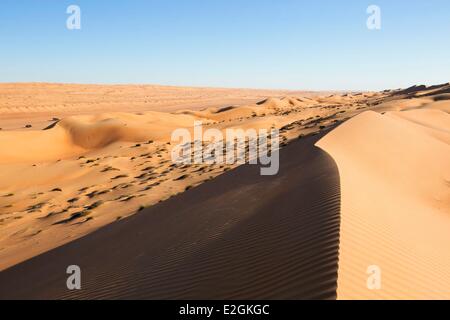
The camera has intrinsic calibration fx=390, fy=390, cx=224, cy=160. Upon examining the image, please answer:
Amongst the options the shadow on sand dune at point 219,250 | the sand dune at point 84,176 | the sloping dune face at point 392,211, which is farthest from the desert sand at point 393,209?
the sand dune at point 84,176

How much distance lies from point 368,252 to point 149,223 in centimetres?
565

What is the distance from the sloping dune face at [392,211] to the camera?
4227 millimetres

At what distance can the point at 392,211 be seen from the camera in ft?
22.6

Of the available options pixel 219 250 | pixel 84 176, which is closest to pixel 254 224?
pixel 219 250

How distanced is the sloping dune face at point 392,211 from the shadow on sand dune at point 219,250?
0.28 m

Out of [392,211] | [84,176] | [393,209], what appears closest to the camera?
[392,211]

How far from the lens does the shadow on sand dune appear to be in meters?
4.37

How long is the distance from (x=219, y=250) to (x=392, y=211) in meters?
3.26

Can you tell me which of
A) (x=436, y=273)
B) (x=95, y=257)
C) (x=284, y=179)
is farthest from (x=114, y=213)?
(x=436, y=273)

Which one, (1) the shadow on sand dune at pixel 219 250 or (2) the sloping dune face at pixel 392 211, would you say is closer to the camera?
(2) the sloping dune face at pixel 392 211

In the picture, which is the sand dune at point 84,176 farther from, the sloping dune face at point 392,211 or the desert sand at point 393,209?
the sloping dune face at point 392,211

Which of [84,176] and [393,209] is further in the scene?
[84,176]

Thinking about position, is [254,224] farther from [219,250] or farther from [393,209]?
[393,209]

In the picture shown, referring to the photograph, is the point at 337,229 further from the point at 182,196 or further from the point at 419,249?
the point at 182,196
